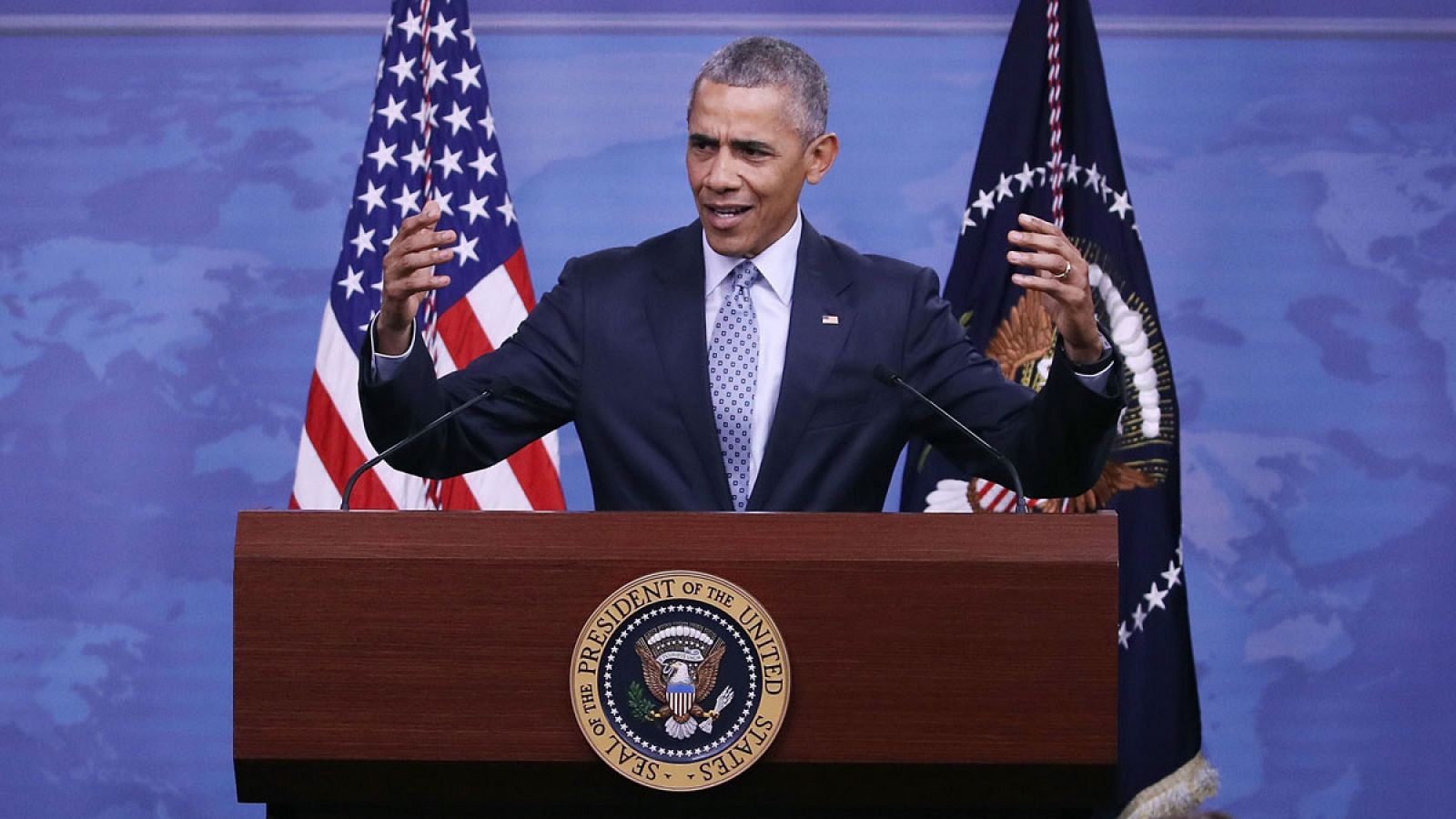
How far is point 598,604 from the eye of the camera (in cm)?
173

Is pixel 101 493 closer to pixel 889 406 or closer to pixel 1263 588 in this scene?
pixel 889 406

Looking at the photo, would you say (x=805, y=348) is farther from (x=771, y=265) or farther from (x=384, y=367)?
(x=384, y=367)

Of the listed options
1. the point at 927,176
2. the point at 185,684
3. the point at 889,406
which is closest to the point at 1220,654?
the point at 927,176

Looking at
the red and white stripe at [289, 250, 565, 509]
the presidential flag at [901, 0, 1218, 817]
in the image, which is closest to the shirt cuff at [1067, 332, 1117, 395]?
the presidential flag at [901, 0, 1218, 817]

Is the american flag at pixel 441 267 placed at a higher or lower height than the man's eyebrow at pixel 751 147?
higher

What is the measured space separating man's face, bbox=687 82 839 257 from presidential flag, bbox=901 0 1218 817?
145cm

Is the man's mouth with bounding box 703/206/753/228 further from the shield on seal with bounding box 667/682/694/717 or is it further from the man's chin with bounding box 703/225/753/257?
the shield on seal with bounding box 667/682/694/717

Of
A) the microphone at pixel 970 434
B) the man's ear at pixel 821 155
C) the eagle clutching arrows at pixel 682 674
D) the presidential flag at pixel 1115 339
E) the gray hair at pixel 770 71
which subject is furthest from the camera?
the presidential flag at pixel 1115 339

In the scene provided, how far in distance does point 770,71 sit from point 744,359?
423 millimetres

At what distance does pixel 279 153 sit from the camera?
4.27 metres

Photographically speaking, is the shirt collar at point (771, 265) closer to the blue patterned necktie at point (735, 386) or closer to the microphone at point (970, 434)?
the blue patterned necktie at point (735, 386)

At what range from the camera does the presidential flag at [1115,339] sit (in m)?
3.73

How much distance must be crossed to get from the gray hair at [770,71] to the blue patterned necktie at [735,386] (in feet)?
1.01

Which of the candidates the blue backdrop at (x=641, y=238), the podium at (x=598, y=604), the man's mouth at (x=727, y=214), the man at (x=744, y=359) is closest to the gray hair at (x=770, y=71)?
the man at (x=744, y=359)
